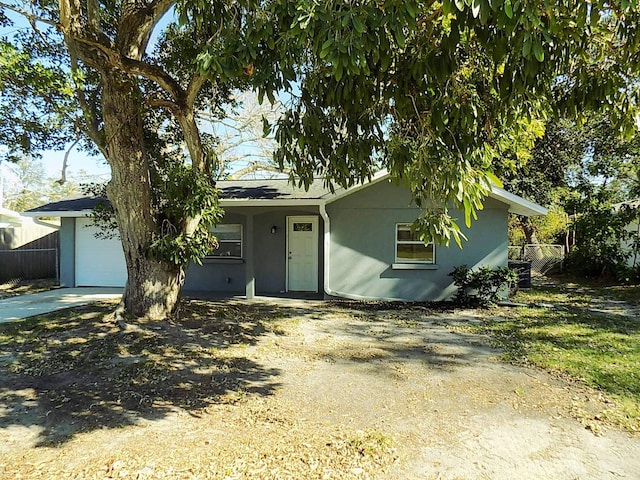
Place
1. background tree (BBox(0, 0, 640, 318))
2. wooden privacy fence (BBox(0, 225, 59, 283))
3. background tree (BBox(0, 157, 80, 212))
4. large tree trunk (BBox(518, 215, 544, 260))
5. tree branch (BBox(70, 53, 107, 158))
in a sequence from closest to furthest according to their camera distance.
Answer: background tree (BBox(0, 0, 640, 318)) → tree branch (BBox(70, 53, 107, 158)) → wooden privacy fence (BBox(0, 225, 59, 283)) → large tree trunk (BBox(518, 215, 544, 260)) → background tree (BBox(0, 157, 80, 212))

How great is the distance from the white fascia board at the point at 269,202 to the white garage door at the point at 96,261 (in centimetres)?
465

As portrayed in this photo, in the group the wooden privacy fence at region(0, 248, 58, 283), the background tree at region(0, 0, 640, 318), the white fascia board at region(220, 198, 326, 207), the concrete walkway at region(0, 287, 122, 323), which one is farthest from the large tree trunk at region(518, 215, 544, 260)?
the wooden privacy fence at region(0, 248, 58, 283)

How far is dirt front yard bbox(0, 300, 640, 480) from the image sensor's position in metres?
3.18

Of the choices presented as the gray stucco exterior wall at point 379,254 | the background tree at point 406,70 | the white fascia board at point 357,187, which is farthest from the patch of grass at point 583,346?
the white fascia board at point 357,187

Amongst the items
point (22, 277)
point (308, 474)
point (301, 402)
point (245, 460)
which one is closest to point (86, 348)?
point (301, 402)

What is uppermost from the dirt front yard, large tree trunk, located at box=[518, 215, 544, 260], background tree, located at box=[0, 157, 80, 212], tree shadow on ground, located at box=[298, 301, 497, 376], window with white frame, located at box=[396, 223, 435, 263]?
background tree, located at box=[0, 157, 80, 212]

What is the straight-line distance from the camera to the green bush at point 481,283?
9836mm

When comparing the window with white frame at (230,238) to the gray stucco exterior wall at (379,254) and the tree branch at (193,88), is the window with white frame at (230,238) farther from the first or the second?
the tree branch at (193,88)

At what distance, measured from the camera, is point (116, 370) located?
17.5 feet

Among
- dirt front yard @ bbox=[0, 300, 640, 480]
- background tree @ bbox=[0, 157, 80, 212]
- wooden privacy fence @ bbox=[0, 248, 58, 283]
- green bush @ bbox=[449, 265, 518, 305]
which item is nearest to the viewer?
dirt front yard @ bbox=[0, 300, 640, 480]

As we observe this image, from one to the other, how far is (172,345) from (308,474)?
405 centimetres

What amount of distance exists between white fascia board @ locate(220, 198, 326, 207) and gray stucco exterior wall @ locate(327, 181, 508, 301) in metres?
0.66

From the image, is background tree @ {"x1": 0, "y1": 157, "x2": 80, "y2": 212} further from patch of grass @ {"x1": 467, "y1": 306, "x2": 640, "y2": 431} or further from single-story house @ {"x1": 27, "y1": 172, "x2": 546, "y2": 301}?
patch of grass @ {"x1": 467, "y1": 306, "x2": 640, "y2": 431}

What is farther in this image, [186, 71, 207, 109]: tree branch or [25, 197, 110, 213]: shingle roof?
[25, 197, 110, 213]: shingle roof
